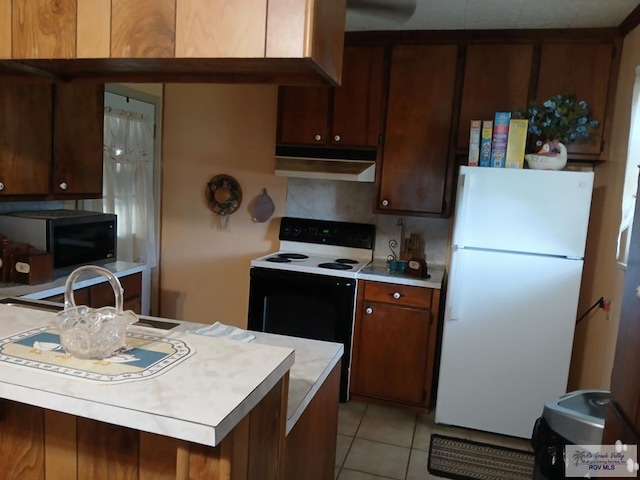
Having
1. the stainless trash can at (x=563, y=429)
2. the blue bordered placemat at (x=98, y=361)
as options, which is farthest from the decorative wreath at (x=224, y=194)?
the blue bordered placemat at (x=98, y=361)

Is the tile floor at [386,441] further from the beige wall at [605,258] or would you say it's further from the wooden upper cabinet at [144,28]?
the wooden upper cabinet at [144,28]

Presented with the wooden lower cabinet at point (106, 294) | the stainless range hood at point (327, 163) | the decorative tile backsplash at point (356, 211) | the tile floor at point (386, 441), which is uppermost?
the stainless range hood at point (327, 163)

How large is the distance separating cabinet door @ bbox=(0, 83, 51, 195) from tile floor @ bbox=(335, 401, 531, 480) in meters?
2.24

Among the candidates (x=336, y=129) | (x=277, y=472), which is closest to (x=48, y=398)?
(x=277, y=472)

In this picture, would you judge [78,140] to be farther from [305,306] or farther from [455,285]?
[455,285]

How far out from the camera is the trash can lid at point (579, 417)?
5.77 feet

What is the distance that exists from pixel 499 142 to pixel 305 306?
1.55 metres

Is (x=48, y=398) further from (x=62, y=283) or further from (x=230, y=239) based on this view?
(x=230, y=239)

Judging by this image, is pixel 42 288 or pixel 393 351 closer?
pixel 42 288

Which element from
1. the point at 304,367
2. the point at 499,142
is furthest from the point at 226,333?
the point at 499,142

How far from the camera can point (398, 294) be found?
9.81 ft

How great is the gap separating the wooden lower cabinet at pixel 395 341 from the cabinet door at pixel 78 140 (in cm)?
185

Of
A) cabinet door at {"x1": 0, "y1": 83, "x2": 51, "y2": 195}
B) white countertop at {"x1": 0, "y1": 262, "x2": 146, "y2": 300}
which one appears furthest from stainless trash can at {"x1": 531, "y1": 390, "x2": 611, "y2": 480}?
cabinet door at {"x1": 0, "y1": 83, "x2": 51, "y2": 195}

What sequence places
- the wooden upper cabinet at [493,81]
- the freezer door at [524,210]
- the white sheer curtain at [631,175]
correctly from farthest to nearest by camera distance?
1. the wooden upper cabinet at [493,81]
2. the freezer door at [524,210]
3. the white sheer curtain at [631,175]
